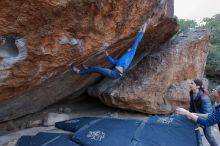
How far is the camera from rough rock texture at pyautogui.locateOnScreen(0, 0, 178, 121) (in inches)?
151

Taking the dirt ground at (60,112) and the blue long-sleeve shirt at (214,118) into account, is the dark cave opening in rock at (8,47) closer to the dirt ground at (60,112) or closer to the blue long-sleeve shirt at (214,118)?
the dirt ground at (60,112)

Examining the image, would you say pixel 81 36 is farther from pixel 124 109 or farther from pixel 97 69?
pixel 124 109

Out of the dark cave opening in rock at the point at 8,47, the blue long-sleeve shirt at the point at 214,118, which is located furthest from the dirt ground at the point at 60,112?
the blue long-sleeve shirt at the point at 214,118

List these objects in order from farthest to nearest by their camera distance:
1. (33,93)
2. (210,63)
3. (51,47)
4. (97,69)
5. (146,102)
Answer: (210,63), (146,102), (33,93), (97,69), (51,47)

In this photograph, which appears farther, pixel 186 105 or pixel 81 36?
pixel 186 105

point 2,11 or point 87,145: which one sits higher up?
point 2,11

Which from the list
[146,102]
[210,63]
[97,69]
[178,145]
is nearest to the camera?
[178,145]

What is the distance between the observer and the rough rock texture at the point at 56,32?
12.6ft

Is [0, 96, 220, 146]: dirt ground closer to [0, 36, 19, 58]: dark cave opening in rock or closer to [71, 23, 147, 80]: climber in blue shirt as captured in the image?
[71, 23, 147, 80]: climber in blue shirt

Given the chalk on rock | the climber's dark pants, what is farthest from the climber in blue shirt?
the chalk on rock

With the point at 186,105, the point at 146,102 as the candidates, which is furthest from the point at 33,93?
the point at 186,105

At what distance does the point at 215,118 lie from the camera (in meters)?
3.56

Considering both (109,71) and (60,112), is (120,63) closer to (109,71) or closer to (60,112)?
(109,71)

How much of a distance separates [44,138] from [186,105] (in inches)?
156
